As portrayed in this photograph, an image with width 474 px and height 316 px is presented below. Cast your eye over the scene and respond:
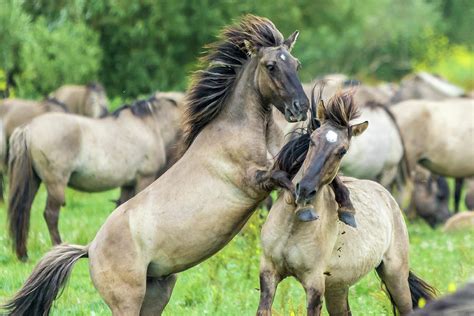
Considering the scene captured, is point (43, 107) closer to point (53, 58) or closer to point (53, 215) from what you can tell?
point (53, 215)

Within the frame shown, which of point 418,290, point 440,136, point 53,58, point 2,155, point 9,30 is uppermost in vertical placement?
point 418,290

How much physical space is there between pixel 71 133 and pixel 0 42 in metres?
12.7

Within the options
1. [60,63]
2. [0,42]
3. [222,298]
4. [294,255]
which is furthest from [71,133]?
[60,63]

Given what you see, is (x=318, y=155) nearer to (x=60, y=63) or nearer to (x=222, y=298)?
(x=222, y=298)

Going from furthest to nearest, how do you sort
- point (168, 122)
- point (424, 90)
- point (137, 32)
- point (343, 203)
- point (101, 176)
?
point (137, 32) → point (424, 90) → point (168, 122) → point (101, 176) → point (343, 203)

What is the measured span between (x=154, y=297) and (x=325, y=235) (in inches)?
58.9

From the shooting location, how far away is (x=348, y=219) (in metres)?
7.29

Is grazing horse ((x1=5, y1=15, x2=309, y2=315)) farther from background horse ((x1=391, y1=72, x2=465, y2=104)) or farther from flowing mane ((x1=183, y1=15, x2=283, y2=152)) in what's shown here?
background horse ((x1=391, y1=72, x2=465, y2=104))

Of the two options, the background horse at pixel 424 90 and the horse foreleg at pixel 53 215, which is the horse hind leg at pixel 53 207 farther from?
the background horse at pixel 424 90

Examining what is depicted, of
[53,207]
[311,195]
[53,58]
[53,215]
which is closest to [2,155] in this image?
[53,207]

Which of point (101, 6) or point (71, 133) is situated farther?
point (101, 6)

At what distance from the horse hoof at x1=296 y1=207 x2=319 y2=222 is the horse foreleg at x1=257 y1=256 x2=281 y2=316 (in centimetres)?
45

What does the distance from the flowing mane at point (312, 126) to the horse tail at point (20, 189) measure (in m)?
5.06

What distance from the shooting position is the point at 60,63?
28875 mm
